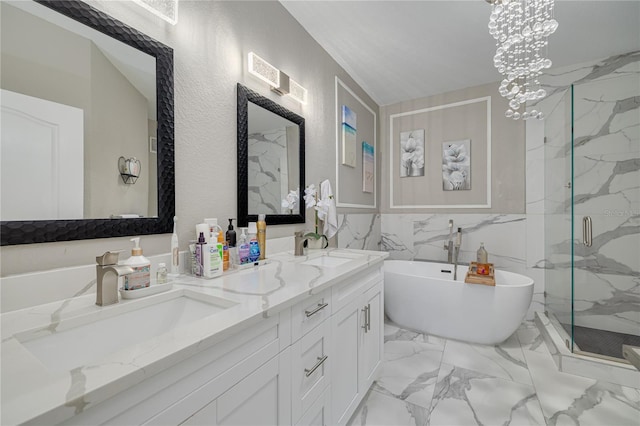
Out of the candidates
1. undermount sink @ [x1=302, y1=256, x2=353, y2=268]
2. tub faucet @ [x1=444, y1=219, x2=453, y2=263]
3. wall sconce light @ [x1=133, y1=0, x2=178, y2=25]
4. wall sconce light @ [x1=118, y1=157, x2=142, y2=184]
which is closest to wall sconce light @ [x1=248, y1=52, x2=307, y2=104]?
wall sconce light @ [x1=133, y1=0, x2=178, y2=25]

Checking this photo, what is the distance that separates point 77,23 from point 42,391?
3.55 ft

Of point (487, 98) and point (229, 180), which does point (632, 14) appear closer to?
point (487, 98)

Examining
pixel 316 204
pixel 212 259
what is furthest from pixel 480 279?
pixel 212 259

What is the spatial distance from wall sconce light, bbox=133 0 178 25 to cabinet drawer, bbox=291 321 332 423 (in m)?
1.39

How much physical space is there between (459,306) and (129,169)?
2468mm

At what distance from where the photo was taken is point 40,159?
0.82 meters

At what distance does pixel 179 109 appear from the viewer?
1.22m

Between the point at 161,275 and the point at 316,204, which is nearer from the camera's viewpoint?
the point at 161,275

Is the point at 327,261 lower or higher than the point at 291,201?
lower

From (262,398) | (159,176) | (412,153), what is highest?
(412,153)

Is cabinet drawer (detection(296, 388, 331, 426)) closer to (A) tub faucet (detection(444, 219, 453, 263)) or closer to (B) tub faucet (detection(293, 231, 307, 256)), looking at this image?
(B) tub faucet (detection(293, 231, 307, 256))

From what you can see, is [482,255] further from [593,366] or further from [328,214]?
[328,214]

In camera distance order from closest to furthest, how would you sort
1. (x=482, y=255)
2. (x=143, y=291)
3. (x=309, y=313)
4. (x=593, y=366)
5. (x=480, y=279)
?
(x=143, y=291) < (x=309, y=313) < (x=593, y=366) < (x=480, y=279) < (x=482, y=255)

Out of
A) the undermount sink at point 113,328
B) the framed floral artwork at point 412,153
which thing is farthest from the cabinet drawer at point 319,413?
the framed floral artwork at point 412,153
